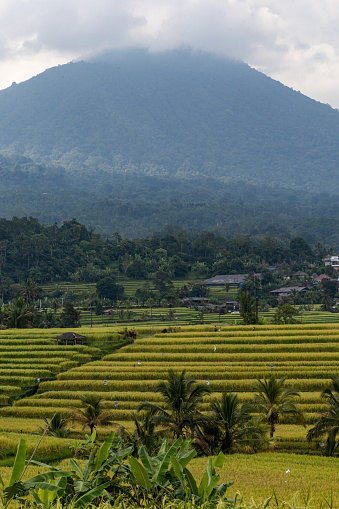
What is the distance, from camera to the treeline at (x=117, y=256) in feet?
459

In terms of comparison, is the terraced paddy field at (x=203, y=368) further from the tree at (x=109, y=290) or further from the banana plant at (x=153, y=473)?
the tree at (x=109, y=290)

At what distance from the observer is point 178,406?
93.8 ft

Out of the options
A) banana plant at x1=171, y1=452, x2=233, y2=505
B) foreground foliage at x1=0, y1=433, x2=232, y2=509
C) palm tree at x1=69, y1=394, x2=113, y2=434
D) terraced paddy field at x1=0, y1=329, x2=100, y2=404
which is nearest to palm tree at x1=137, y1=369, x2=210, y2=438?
palm tree at x1=69, y1=394, x2=113, y2=434

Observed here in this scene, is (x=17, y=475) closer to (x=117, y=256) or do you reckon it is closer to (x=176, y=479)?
(x=176, y=479)

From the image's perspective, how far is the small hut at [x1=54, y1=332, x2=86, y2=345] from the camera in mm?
58562

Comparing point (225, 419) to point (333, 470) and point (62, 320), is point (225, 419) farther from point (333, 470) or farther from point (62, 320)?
point (62, 320)

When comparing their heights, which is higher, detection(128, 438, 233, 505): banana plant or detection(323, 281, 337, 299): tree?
detection(128, 438, 233, 505): banana plant

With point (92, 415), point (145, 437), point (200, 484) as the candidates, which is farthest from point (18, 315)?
point (200, 484)

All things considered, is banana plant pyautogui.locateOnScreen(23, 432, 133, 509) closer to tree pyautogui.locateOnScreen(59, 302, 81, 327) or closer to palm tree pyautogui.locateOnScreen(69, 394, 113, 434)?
palm tree pyautogui.locateOnScreen(69, 394, 113, 434)

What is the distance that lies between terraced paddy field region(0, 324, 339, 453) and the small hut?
1.33 m

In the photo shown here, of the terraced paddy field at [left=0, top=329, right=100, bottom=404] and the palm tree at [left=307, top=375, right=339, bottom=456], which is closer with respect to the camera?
the palm tree at [left=307, top=375, right=339, bottom=456]

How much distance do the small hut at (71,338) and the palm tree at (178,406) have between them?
3057cm

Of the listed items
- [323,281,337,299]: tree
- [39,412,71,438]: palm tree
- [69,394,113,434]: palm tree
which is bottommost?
[39,412,71,438]: palm tree

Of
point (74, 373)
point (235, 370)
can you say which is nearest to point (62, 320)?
point (74, 373)
